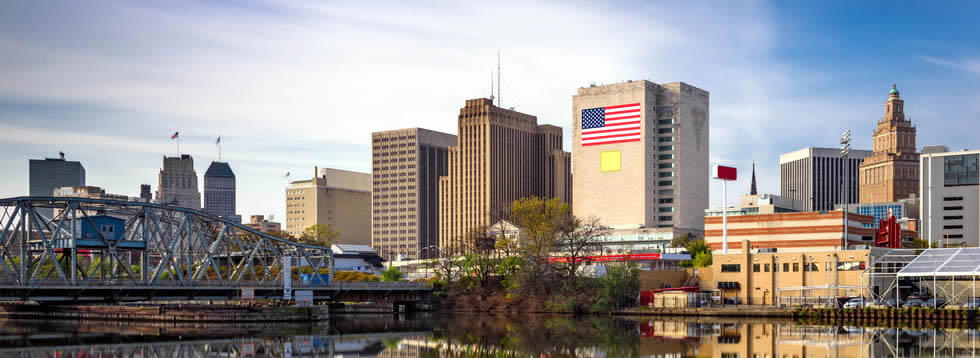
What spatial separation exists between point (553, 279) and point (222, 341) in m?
59.9

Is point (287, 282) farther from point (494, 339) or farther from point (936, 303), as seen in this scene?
point (936, 303)

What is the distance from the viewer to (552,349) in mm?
87312

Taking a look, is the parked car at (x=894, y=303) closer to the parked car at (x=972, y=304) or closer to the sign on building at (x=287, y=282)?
the parked car at (x=972, y=304)

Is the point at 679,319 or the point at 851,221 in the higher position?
the point at 851,221

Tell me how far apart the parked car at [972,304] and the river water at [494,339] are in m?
15.3

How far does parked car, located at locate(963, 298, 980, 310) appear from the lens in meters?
116

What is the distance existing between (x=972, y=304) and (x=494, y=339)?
181 ft

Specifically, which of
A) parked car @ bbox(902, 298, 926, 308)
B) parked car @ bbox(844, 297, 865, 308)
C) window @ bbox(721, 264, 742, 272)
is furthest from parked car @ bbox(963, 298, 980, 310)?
window @ bbox(721, 264, 742, 272)

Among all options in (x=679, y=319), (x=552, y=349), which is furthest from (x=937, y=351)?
(x=679, y=319)

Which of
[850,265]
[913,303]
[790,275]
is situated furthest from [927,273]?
[790,275]

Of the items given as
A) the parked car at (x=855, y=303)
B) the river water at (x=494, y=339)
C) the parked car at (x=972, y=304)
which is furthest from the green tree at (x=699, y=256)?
the parked car at (x=972, y=304)

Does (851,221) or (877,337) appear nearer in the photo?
(877,337)

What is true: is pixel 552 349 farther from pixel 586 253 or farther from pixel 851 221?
pixel 851 221

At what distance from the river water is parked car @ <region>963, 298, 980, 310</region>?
15.3m
